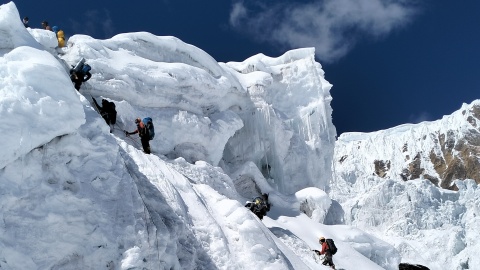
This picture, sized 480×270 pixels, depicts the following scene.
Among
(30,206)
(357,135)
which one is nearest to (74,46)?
(30,206)

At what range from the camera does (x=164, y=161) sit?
18.1 m

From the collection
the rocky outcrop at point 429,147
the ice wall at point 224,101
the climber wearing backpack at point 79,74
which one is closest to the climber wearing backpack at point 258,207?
the ice wall at point 224,101

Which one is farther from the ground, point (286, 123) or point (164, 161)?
point (286, 123)

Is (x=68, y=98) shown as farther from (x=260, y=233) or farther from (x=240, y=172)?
(x=240, y=172)

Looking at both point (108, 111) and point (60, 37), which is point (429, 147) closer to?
point (60, 37)

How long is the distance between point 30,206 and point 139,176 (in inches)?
140

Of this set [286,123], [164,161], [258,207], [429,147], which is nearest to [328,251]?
[258,207]

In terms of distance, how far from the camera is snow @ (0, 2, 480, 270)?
9492 millimetres

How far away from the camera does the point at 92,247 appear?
966 cm

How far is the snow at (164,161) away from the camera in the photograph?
31.1 ft

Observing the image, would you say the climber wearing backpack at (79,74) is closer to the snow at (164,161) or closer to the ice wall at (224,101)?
the snow at (164,161)

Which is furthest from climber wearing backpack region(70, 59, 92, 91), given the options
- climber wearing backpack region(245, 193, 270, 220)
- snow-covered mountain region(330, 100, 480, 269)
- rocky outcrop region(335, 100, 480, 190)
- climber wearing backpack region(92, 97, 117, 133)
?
rocky outcrop region(335, 100, 480, 190)

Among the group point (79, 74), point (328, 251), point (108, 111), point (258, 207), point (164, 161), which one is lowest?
point (328, 251)

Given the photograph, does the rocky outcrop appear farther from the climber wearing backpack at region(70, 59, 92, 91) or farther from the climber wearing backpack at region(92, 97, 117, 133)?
the climber wearing backpack at region(70, 59, 92, 91)
